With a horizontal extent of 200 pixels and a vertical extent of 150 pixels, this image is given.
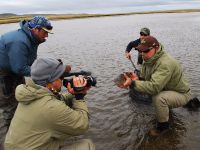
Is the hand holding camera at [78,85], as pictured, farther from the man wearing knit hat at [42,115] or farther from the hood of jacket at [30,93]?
the hood of jacket at [30,93]

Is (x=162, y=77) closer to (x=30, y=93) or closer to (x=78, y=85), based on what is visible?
(x=78, y=85)

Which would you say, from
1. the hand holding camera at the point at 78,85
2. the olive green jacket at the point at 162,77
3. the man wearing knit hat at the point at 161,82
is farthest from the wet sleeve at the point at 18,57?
the hand holding camera at the point at 78,85

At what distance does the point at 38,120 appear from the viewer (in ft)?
12.1

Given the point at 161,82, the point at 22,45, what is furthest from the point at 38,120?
the point at 22,45

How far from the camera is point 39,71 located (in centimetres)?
379

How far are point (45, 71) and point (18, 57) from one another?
274 centimetres

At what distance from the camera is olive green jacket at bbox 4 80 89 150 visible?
3668mm

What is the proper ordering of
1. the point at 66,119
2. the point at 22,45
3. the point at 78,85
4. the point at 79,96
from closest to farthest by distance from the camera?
the point at 66,119 → the point at 78,85 → the point at 79,96 → the point at 22,45

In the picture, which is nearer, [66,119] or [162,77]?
[66,119]

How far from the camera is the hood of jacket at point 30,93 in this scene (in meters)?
3.63

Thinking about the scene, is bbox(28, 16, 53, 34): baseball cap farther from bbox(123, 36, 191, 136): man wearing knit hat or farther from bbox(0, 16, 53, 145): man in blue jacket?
bbox(123, 36, 191, 136): man wearing knit hat

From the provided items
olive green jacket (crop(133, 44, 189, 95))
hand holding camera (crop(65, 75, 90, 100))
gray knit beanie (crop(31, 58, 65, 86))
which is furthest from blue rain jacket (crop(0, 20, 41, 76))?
gray knit beanie (crop(31, 58, 65, 86))

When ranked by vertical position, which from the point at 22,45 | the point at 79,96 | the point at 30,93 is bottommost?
the point at 79,96

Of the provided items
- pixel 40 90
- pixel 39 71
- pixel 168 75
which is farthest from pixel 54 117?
pixel 168 75
